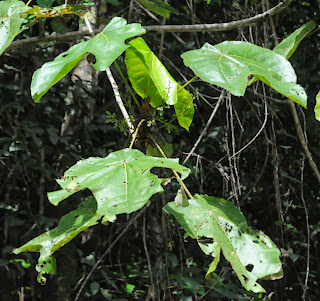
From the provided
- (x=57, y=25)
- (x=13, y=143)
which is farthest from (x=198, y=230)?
(x=13, y=143)

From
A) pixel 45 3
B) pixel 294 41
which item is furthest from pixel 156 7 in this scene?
pixel 294 41

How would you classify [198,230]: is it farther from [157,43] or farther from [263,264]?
[157,43]

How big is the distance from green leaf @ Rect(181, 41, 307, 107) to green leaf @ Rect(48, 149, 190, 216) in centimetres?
18

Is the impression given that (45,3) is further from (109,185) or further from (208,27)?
(109,185)

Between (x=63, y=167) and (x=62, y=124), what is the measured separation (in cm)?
29

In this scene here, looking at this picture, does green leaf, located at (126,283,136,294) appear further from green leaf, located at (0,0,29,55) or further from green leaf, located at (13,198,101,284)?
green leaf, located at (0,0,29,55)

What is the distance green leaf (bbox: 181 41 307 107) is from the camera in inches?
37.7

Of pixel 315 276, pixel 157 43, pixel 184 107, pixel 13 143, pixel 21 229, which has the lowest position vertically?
pixel 315 276

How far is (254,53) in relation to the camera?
1.10 m

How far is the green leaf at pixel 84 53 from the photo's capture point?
95 cm

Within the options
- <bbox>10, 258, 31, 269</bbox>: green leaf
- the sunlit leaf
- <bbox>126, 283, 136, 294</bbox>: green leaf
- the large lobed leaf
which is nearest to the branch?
the sunlit leaf

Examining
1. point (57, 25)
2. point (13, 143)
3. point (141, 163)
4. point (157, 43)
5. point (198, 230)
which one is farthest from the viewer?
point (157, 43)

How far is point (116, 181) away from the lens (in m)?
0.94

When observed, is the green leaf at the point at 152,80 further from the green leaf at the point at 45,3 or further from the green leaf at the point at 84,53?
the green leaf at the point at 45,3
